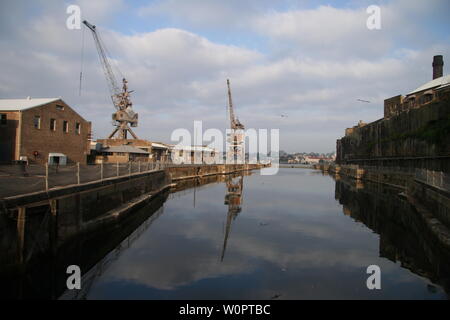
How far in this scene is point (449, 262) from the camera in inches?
455

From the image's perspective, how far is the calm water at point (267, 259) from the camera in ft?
31.0

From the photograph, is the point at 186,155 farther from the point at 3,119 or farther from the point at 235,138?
the point at 3,119

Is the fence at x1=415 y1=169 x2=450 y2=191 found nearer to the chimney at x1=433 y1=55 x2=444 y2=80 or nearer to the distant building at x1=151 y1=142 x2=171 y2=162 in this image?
the distant building at x1=151 y1=142 x2=171 y2=162

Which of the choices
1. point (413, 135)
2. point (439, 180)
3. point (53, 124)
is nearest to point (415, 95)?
point (413, 135)

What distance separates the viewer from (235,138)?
12531 cm

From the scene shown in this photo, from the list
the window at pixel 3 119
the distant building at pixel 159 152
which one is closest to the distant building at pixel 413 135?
the window at pixel 3 119

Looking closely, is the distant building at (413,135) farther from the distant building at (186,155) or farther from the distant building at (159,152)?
the distant building at (159,152)

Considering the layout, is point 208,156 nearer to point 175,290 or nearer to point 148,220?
point 148,220

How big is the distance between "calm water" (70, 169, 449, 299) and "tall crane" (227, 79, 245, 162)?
100922mm

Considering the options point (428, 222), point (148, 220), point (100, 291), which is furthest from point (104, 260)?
point (428, 222)

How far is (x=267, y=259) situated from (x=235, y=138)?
11368cm

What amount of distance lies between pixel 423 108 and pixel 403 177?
33.1ft

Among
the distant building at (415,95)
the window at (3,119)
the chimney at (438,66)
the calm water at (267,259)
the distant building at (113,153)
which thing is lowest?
the calm water at (267,259)

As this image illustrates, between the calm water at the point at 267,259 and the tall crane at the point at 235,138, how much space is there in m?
101
